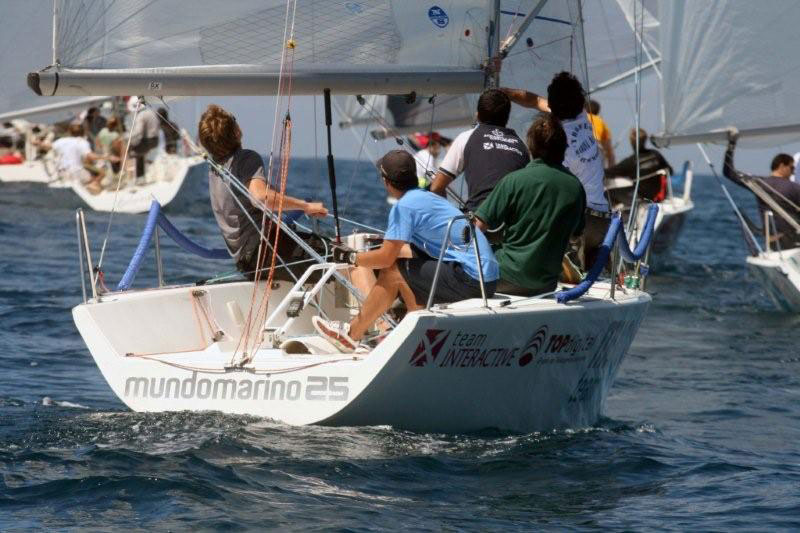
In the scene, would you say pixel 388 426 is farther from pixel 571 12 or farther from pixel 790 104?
pixel 790 104

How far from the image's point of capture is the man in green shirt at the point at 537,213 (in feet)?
25.0

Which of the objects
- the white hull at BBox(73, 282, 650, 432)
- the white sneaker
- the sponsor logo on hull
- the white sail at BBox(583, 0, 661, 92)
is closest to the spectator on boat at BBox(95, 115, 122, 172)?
the white sail at BBox(583, 0, 661, 92)

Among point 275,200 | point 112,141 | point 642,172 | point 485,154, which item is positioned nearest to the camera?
point 485,154

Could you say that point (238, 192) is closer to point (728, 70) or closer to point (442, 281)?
point (442, 281)

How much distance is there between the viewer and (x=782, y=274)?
49.3 ft

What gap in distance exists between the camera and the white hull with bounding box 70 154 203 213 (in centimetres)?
2652

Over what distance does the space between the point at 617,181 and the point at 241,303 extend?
9668 millimetres

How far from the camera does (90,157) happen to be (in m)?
27.4

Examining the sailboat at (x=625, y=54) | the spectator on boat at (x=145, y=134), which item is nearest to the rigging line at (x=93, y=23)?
the sailboat at (x=625, y=54)

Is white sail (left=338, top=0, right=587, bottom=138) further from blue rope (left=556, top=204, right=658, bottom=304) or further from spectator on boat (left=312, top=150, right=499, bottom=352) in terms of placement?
spectator on boat (left=312, top=150, right=499, bottom=352)

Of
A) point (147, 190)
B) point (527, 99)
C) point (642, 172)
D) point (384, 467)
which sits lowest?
point (147, 190)

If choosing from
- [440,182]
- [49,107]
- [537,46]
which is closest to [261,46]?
[440,182]

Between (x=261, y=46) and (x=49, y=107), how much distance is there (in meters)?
11.9

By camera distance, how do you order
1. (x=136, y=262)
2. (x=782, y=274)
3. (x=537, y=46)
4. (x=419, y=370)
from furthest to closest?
1. (x=782, y=274)
2. (x=537, y=46)
3. (x=136, y=262)
4. (x=419, y=370)
